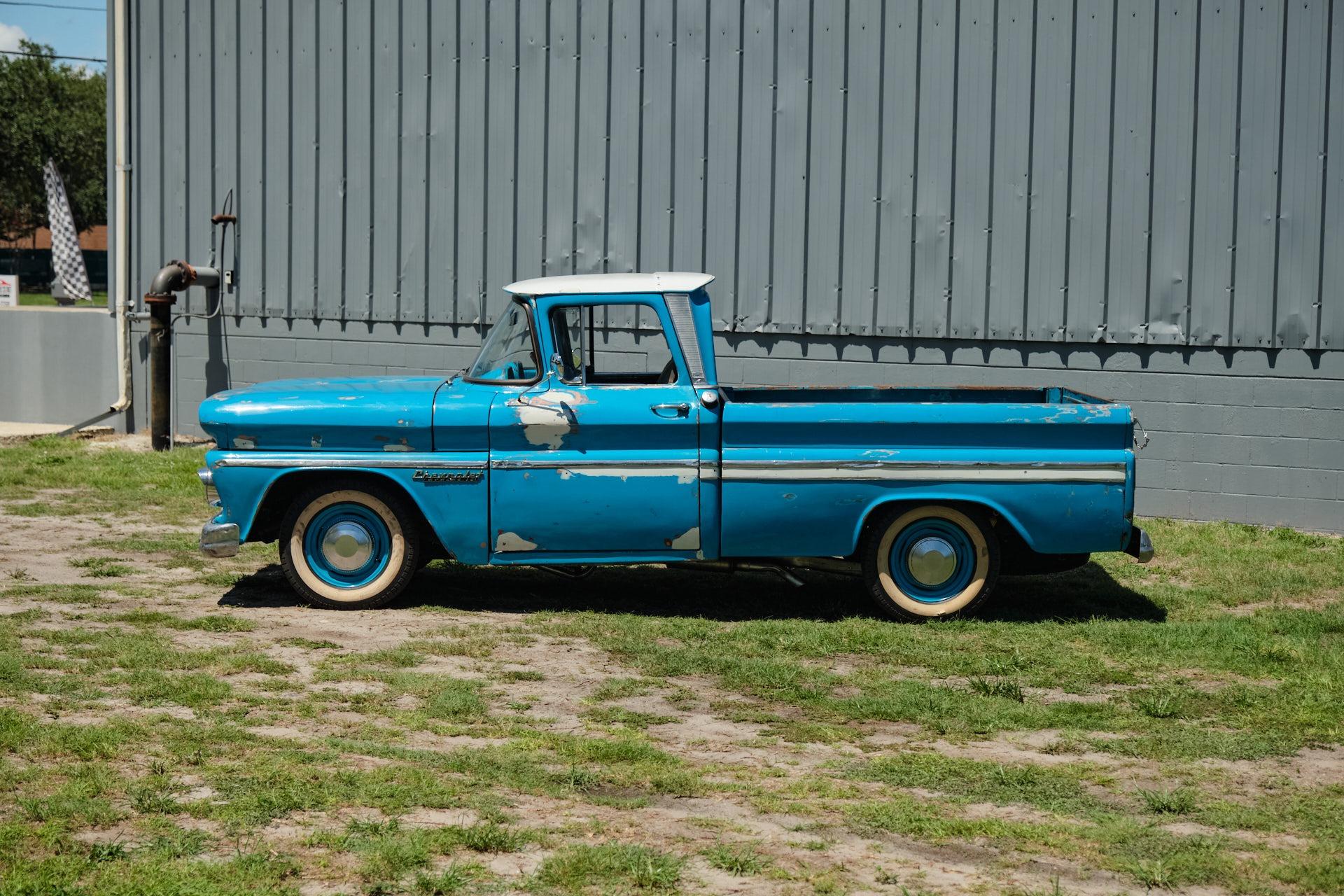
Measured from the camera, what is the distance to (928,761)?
226 inches

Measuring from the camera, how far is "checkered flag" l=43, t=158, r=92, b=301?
30312 mm

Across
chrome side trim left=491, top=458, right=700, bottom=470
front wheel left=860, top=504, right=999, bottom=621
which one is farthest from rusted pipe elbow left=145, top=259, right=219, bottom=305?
front wheel left=860, top=504, right=999, bottom=621

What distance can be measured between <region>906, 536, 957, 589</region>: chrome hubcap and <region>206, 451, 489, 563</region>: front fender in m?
2.46

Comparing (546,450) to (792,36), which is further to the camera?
(792,36)

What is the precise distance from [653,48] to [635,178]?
1.19 metres

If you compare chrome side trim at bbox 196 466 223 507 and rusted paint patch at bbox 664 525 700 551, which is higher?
chrome side trim at bbox 196 466 223 507

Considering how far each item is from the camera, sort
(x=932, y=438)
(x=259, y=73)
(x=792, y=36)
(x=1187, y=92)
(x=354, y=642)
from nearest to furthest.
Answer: (x=354, y=642) < (x=932, y=438) < (x=1187, y=92) < (x=792, y=36) < (x=259, y=73)

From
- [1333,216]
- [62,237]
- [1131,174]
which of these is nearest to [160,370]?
[1131,174]

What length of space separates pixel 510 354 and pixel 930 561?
2701 millimetres

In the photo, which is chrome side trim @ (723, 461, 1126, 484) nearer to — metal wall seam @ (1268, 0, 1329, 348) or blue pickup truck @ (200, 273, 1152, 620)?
blue pickup truck @ (200, 273, 1152, 620)

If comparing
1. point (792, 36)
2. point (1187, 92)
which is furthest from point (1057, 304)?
point (792, 36)

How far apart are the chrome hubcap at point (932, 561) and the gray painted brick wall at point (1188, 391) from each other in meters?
4.15

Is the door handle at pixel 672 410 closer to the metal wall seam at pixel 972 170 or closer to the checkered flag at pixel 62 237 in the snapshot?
the metal wall seam at pixel 972 170

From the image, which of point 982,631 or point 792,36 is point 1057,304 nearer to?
point 792,36
